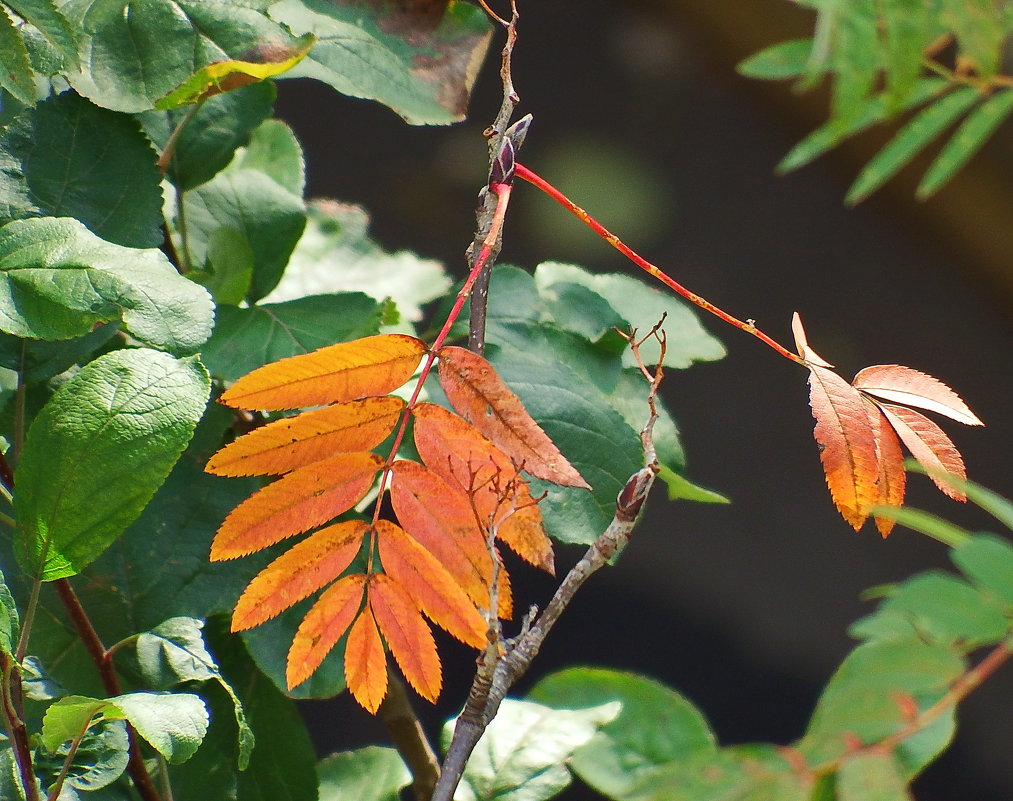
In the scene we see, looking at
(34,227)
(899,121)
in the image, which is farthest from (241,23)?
(899,121)

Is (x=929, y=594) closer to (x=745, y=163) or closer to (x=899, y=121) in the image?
(x=899, y=121)

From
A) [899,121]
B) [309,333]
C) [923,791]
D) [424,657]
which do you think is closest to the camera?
[424,657]

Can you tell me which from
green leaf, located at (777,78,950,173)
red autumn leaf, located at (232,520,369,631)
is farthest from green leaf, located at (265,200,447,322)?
green leaf, located at (777,78,950,173)

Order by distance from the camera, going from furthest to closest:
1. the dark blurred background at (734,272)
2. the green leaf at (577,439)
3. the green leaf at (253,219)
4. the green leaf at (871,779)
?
the dark blurred background at (734,272)
the green leaf at (253,219)
the green leaf at (577,439)
the green leaf at (871,779)

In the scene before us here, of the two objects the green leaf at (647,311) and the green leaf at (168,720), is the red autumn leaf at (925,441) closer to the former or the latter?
the green leaf at (647,311)

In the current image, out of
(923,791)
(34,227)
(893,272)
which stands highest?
(34,227)

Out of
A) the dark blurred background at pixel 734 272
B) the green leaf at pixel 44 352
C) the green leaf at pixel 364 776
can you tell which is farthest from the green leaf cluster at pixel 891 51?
the dark blurred background at pixel 734 272

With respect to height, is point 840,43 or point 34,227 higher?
point 840,43
